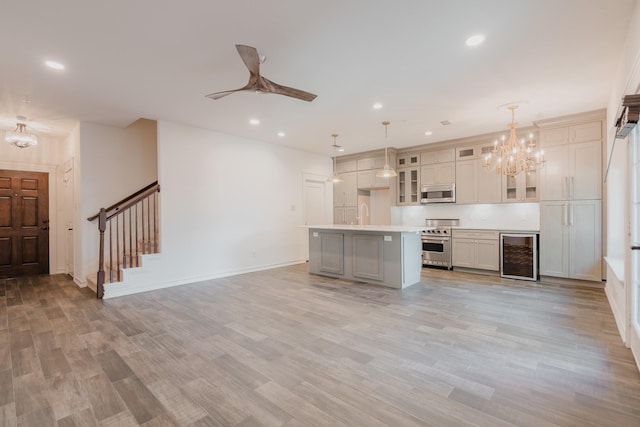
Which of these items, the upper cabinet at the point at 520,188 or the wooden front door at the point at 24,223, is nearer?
the upper cabinet at the point at 520,188

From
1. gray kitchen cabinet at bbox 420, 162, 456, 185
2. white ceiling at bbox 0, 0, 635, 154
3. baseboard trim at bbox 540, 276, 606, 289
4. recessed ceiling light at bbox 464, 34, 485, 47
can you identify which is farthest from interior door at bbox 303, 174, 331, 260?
recessed ceiling light at bbox 464, 34, 485, 47

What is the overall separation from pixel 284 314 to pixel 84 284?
13.2 ft

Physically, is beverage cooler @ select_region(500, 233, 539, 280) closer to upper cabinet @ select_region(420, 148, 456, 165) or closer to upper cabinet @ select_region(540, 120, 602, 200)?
upper cabinet @ select_region(540, 120, 602, 200)

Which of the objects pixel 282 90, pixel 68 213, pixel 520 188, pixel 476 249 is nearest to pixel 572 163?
pixel 520 188

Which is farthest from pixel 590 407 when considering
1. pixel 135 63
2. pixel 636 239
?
pixel 135 63

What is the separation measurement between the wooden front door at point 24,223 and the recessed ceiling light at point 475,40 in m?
8.11

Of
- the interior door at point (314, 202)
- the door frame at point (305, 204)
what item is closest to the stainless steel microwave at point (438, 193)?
the door frame at point (305, 204)

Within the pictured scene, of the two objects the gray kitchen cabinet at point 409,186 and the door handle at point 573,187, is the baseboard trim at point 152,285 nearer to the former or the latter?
the gray kitchen cabinet at point 409,186

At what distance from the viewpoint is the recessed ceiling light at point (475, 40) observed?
2734 mm

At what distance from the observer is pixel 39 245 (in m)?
6.31

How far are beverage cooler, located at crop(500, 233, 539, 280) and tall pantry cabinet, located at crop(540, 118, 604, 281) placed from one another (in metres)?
0.12

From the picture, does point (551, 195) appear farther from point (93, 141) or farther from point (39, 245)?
point (39, 245)

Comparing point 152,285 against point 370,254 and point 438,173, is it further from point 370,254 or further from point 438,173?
point 438,173

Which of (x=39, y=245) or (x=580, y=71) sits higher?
(x=580, y=71)
